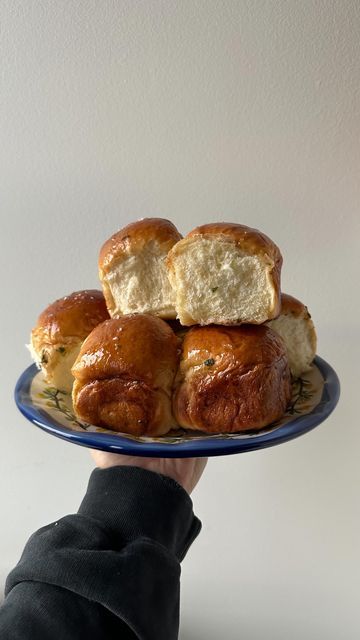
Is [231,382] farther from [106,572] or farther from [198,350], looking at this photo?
[106,572]

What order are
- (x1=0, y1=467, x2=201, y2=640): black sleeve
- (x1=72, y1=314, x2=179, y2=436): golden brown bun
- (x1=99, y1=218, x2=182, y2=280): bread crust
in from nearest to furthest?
(x1=0, y1=467, x2=201, y2=640): black sleeve
(x1=72, y1=314, x2=179, y2=436): golden brown bun
(x1=99, y1=218, x2=182, y2=280): bread crust

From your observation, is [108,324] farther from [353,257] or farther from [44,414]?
[353,257]

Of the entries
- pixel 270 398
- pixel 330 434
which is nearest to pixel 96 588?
pixel 270 398

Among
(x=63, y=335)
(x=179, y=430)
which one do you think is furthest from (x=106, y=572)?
(x=63, y=335)

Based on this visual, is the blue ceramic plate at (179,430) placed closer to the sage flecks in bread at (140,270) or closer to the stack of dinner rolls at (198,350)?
the stack of dinner rolls at (198,350)

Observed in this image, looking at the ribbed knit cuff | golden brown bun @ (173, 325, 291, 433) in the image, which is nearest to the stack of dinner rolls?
golden brown bun @ (173, 325, 291, 433)

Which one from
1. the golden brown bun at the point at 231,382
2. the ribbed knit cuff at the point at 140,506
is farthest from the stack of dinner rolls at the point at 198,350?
the ribbed knit cuff at the point at 140,506

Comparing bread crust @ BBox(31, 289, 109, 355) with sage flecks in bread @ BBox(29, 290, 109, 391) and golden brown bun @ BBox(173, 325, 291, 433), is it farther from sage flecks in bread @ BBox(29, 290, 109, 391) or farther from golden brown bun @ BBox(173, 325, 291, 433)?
golden brown bun @ BBox(173, 325, 291, 433)
